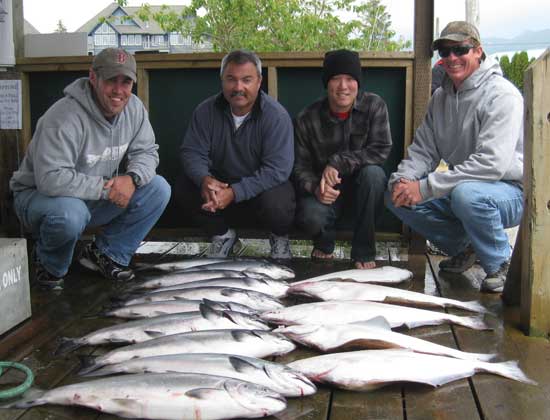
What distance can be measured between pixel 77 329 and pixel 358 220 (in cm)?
215

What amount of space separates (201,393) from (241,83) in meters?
2.82

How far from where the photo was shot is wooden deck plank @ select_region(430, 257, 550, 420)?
2611 mm

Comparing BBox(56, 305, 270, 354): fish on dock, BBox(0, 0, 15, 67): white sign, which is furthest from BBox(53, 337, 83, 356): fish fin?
BBox(0, 0, 15, 67): white sign

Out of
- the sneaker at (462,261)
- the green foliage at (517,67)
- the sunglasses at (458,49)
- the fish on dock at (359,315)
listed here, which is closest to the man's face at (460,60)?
the sunglasses at (458,49)

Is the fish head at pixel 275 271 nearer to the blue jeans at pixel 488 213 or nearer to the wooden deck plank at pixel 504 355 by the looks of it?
the wooden deck plank at pixel 504 355

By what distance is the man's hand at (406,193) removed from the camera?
4367mm

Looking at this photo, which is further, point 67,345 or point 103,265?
point 103,265

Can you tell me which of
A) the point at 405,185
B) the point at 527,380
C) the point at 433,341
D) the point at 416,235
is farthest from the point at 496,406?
the point at 416,235

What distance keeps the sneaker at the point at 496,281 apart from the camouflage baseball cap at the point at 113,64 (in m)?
2.65

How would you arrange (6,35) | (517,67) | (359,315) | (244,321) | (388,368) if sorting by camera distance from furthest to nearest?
(517,67) → (6,35) → (359,315) → (244,321) → (388,368)

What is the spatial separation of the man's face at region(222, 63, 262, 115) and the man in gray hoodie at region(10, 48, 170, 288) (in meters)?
0.65

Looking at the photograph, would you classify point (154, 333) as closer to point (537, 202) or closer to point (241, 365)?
point (241, 365)

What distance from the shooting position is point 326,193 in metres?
4.72

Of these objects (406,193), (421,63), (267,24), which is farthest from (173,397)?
(267,24)
